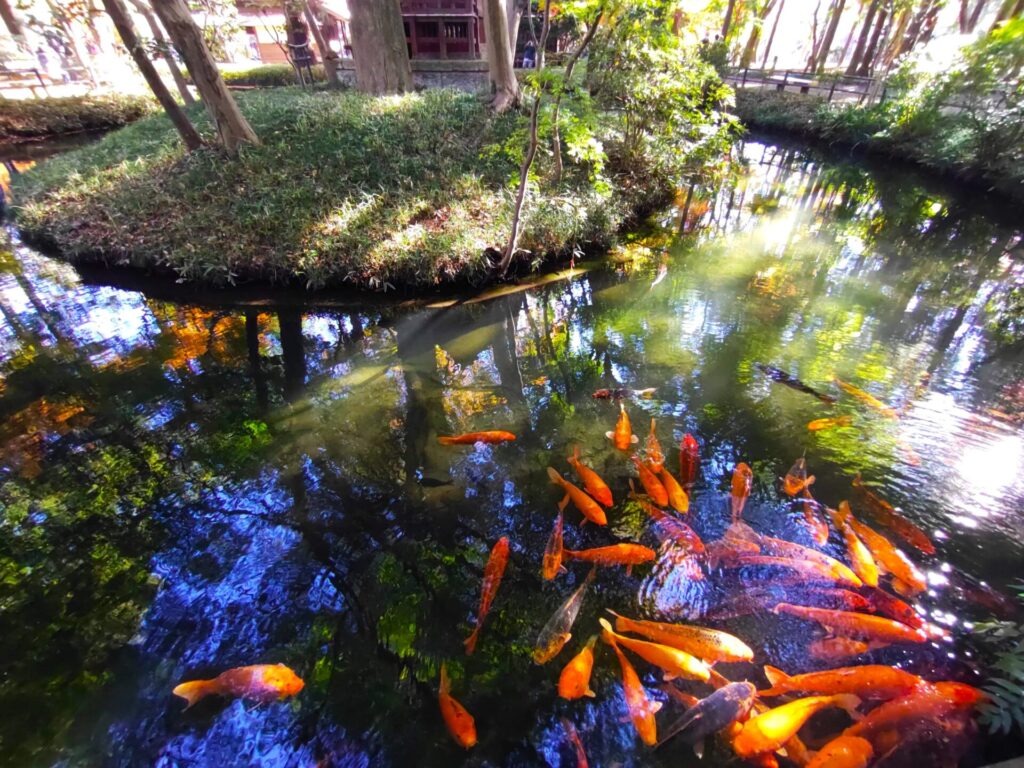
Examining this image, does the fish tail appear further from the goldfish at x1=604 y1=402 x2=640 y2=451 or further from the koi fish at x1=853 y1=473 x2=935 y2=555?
the koi fish at x1=853 y1=473 x2=935 y2=555

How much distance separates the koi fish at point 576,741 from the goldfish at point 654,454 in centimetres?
228

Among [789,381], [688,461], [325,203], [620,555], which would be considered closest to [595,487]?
[620,555]

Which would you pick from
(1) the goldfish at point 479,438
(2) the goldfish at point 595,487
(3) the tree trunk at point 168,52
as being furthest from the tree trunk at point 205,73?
(2) the goldfish at point 595,487

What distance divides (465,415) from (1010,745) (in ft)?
15.6

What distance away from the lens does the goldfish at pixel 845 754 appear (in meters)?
2.52

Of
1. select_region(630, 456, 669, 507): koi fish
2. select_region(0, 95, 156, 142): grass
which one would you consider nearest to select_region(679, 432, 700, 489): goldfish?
select_region(630, 456, 669, 507): koi fish

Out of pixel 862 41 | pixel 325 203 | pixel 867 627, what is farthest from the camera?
pixel 862 41

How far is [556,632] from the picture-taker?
3.37m

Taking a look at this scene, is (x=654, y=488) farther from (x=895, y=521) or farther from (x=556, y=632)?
(x=895, y=521)

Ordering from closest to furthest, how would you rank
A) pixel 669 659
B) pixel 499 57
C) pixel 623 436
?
pixel 669 659 < pixel 623 436 < pixel 499 57

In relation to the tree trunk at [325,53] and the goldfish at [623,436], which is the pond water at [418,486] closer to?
the goldfish at [623,436]

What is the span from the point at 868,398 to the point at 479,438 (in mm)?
4527

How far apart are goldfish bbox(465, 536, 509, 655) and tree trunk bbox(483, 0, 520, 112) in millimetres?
10757

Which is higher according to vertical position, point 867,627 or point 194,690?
point 867,627
